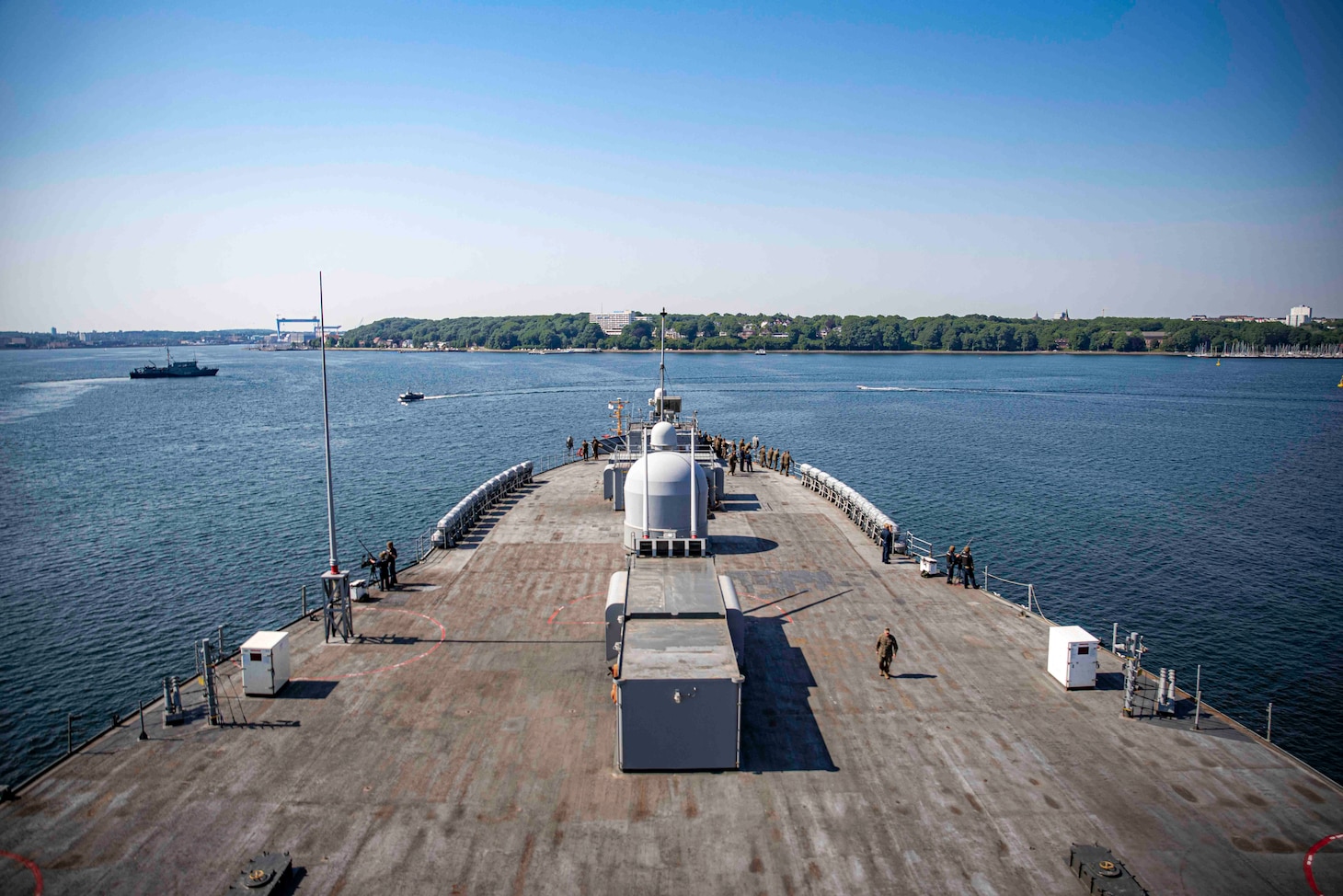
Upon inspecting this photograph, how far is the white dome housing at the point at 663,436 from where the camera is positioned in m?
39.5

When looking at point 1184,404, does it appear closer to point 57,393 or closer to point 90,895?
point 90,895

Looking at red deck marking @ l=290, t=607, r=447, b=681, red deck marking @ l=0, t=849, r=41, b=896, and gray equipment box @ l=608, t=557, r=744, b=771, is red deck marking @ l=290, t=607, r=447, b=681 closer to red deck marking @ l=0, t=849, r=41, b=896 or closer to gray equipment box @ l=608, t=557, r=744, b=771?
red deck marking @ l=0, t=849, r=41, b=896

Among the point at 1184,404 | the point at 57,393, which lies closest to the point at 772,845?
the point at 1184,404

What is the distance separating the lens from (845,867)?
547 inches

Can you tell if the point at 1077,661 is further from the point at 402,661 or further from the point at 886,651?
the point at 402,661

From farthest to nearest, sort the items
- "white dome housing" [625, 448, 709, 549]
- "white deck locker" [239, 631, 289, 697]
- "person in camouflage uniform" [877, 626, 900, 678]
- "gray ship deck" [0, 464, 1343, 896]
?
"white dome housing" [625, 448, 709, 549] < "person in camouflage uniform" [877, 626, 900, 678] < "white deck locker" [239, 631, 289, 697] < "gray ship deck" [0, 464, 1343, 896]

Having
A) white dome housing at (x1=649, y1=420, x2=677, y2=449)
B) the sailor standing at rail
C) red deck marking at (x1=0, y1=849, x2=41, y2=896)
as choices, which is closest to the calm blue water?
the sailor standing at rail

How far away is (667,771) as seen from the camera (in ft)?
55.1

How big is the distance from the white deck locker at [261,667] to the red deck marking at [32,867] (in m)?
6.12

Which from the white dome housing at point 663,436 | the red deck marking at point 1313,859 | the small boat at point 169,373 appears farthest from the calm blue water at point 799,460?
the small boat at point 169,373

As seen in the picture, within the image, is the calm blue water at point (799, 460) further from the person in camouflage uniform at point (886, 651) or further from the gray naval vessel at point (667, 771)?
the person in camouflage uniform at point (886, 651)

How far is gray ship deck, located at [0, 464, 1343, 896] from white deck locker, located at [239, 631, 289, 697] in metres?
0.43

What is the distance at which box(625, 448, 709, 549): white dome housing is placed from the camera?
103 feet

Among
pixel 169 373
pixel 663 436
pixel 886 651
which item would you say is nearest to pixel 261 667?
pixel 886 651
